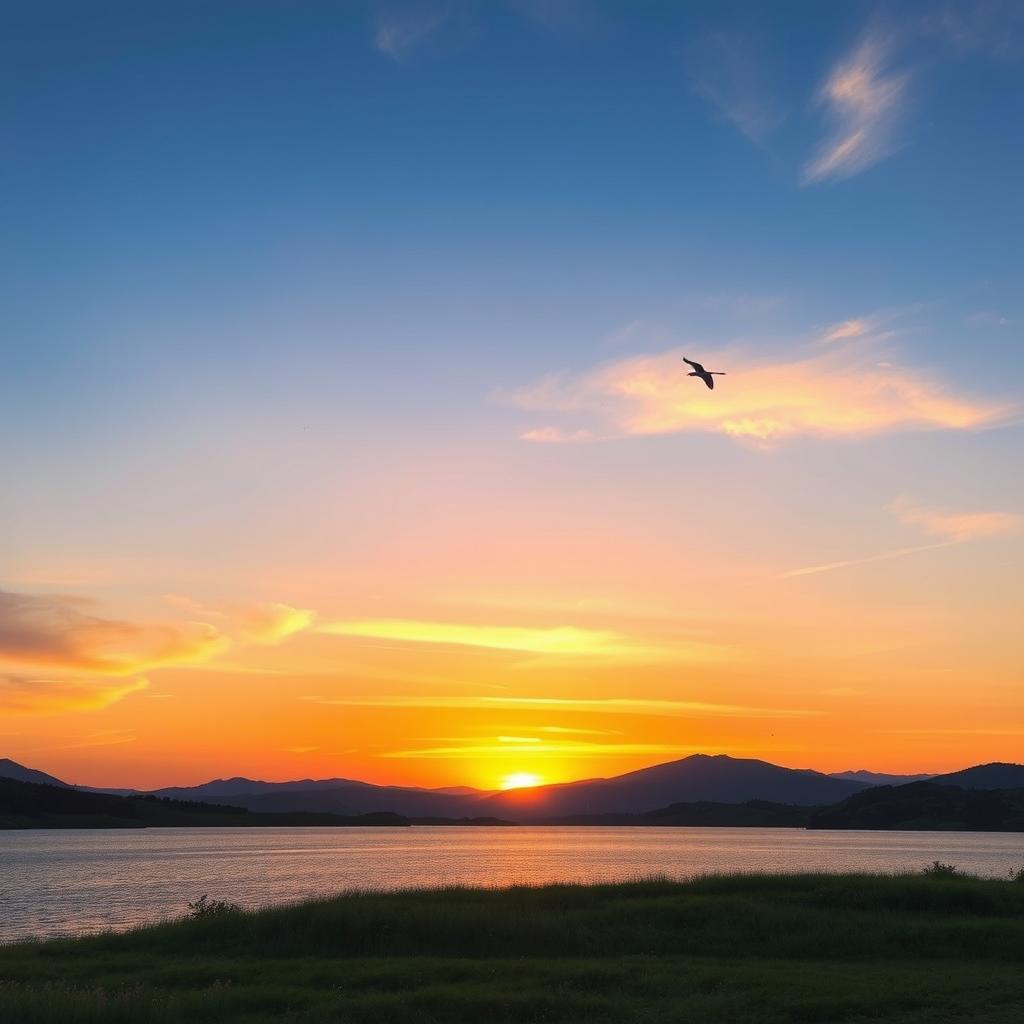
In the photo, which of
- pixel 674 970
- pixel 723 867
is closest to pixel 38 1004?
pixel 674 970

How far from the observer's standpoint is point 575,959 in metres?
37.9

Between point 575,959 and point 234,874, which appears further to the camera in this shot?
point 234,874

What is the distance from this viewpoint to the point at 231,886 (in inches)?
3302

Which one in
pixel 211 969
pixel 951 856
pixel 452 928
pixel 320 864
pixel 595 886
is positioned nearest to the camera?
pixel 211 969

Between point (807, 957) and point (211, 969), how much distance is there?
22480 millimetres

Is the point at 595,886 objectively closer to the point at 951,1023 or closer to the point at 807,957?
the point at 807,957

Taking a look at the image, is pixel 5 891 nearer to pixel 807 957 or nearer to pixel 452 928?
pixel 452 928

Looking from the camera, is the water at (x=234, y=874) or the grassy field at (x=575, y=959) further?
the water at (x=234, y=874)

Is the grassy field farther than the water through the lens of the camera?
No

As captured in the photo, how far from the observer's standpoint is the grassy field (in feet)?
94.6

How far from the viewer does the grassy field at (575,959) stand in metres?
28.8

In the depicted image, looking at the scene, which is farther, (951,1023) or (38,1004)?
(38,1004)

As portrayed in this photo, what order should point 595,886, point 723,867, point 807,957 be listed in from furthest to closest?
point 723,867, point 595,886, point 807,957

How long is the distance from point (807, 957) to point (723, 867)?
245 ft
